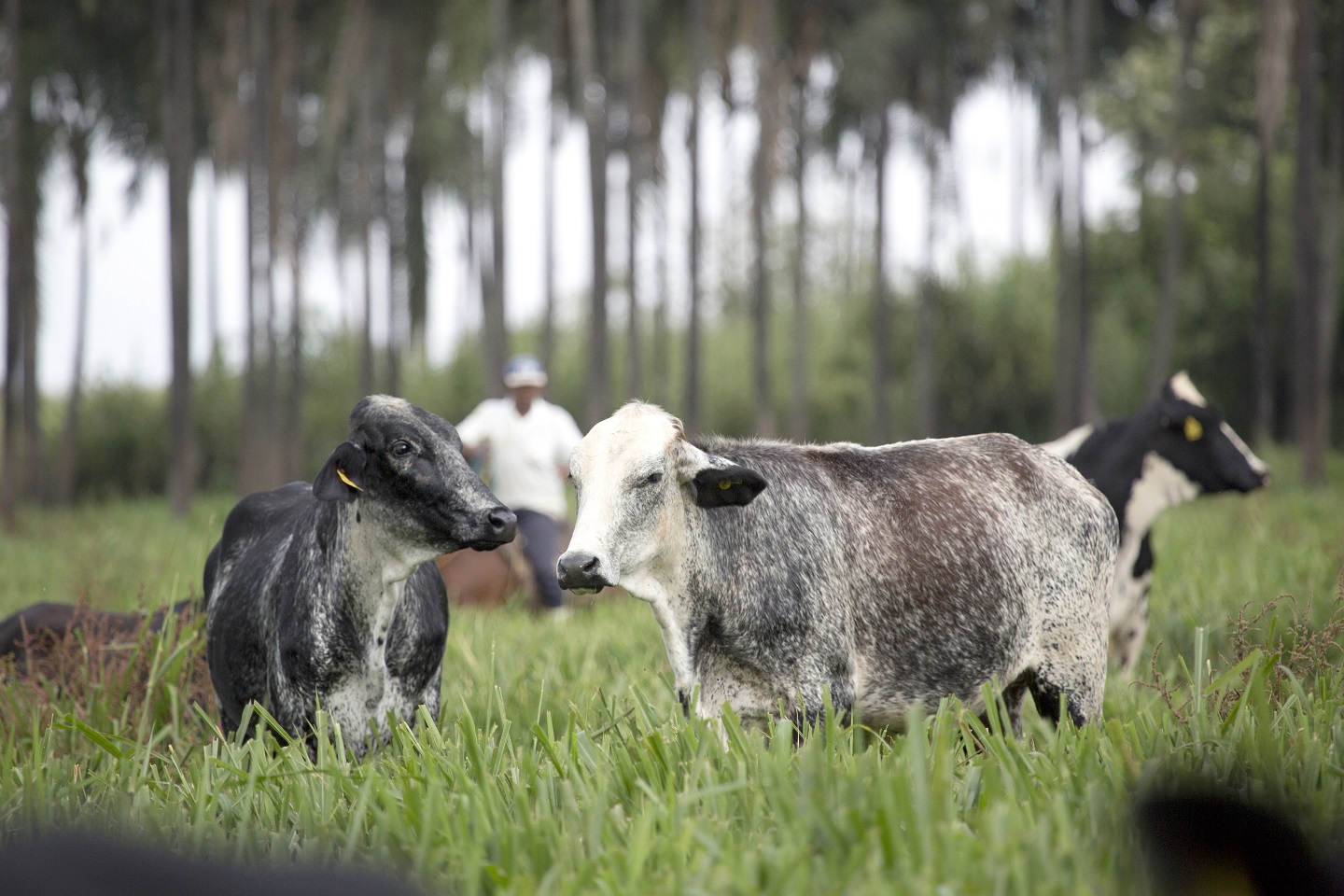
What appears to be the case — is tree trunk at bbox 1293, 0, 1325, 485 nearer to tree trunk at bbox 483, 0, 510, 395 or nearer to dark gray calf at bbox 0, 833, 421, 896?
tree trunk at bbox 483, 0, 510, 395

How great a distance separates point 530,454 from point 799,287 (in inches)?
637

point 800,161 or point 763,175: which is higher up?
point 800,161

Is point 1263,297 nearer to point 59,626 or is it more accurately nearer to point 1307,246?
point 1307,246

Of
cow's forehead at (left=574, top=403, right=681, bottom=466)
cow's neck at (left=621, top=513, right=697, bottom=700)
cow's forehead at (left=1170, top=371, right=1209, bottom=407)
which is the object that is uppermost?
cow's forehead at (left=1170, top=371, right=1209, bottom=407)

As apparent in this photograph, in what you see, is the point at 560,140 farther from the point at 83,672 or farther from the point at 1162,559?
the point at 83,672

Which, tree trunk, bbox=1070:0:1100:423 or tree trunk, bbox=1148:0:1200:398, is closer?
tree trunk, bbox=1070:0:1100:423

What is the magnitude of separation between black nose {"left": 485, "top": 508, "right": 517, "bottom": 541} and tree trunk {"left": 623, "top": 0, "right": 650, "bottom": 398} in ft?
46.2

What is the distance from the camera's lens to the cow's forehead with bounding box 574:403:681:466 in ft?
10.2

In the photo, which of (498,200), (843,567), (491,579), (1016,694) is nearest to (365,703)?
(843,567)

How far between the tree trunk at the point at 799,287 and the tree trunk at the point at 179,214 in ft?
33.8

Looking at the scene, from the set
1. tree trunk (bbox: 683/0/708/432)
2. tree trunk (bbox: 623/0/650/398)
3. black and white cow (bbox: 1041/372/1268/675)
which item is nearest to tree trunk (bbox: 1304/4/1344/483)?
tree trunk (bbox: 683/0/708/432)

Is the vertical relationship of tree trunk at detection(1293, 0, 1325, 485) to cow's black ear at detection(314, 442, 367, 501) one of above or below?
above

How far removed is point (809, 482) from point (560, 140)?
76.6 ft

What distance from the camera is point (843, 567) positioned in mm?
3189
